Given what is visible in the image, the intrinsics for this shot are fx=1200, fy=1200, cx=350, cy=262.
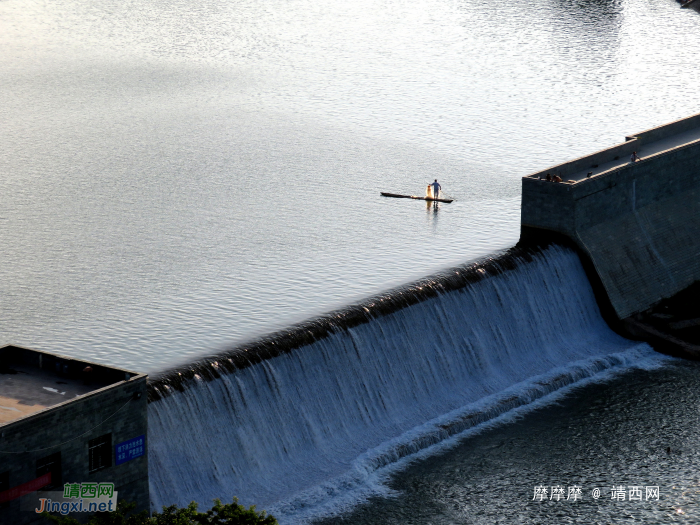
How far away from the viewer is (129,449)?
3397cm

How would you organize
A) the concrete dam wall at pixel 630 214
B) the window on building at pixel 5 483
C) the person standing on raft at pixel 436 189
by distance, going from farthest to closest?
the person standing on raft at pixel 436 189 → the concrete dam wall at pixel 630 214 → the window on building at pixel 5 483

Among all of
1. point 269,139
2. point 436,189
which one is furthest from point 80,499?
point 269,139

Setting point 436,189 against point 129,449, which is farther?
point 436,189

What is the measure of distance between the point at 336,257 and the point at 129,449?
2243 centimetres

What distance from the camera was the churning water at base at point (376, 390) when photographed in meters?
39.0

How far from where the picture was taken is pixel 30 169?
66.2 m

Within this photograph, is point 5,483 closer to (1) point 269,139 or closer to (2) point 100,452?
(2) point 100,452

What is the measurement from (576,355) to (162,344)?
58.6 feet

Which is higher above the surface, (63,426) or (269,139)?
(269,139)

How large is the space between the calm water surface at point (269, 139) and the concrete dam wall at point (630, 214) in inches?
155

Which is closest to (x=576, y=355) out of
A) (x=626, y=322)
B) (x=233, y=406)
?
(x=626, y=322)

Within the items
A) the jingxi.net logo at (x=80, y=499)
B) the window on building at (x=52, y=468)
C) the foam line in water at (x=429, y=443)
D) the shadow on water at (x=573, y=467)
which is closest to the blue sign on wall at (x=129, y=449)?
the jingxi.net logo at (x=80, y=499)

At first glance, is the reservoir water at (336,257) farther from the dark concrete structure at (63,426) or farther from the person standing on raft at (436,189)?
the dark concrete structure at (63,426)

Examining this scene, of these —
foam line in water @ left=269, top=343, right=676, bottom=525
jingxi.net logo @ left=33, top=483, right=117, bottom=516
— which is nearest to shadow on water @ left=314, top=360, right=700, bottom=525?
foam line in water @ left=269, top=343, right=676, bottom=525
